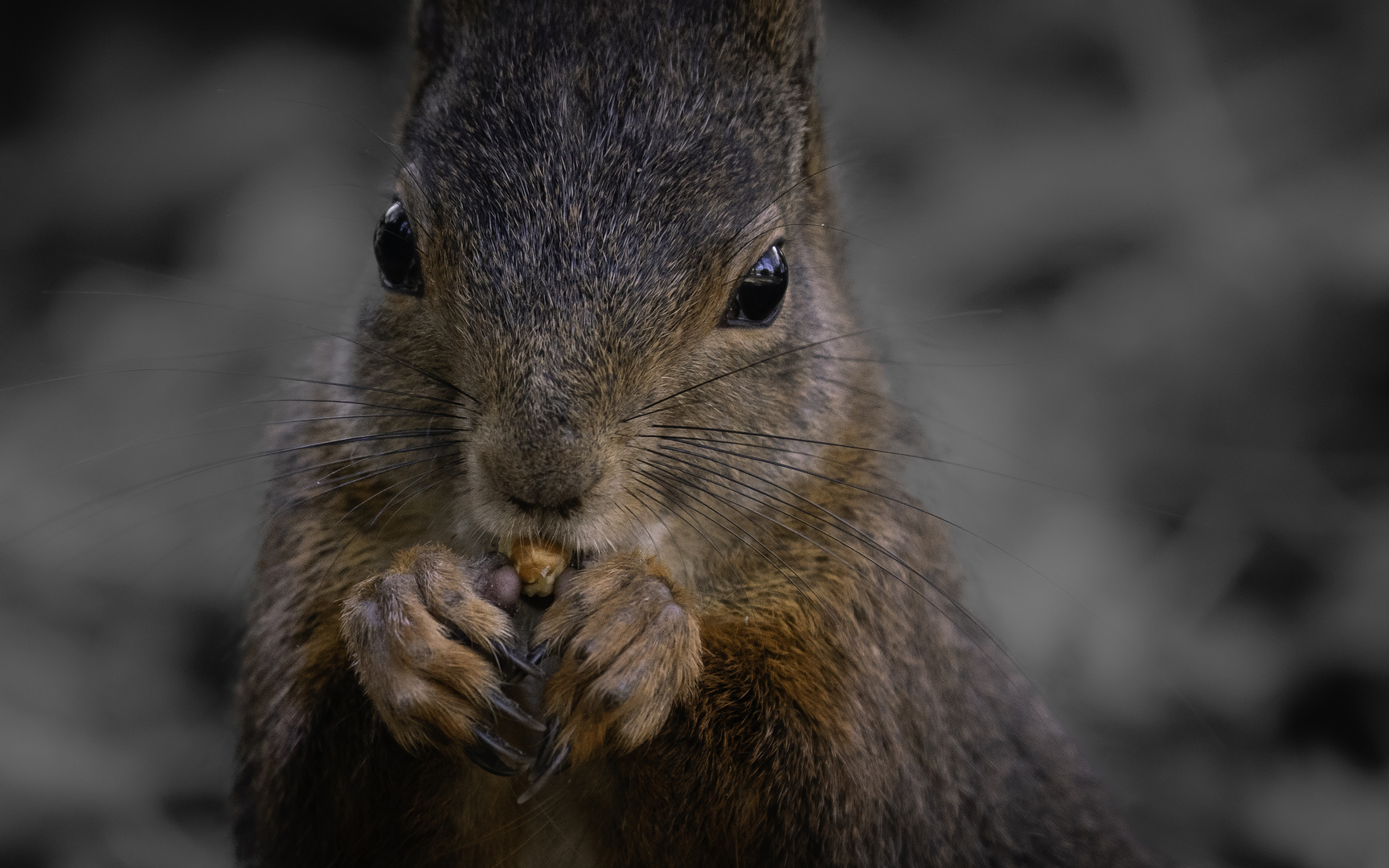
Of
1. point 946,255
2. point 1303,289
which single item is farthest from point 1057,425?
point 1303,289

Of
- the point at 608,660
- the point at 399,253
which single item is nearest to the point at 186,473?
the point at 399,253

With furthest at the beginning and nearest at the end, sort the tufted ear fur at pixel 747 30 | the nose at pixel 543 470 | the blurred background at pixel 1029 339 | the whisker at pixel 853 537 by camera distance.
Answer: the blurred background at pixel 1029 339 → the tufted ear fur at pixel 747 30 → the whisker at pixel 853 537 → the nose at pixel 543 470

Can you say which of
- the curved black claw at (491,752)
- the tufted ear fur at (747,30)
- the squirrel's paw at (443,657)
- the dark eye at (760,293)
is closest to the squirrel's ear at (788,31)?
the tufted ear fur at (747,30)

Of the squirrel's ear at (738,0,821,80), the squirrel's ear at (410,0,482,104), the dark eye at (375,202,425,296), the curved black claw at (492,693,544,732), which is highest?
the squirrel's ear at (738,0,821,80)

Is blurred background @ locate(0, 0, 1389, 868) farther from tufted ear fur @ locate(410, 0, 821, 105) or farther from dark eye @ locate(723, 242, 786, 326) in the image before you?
dark eye @ locate(723, 242, 786, 326)

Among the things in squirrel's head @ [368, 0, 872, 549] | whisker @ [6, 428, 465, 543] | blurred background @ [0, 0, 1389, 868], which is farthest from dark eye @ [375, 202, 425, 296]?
blurred background @ [0, 0, 1389, 868]

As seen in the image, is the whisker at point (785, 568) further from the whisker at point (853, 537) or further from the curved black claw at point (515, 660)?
the curved black claw at point (515, 660)

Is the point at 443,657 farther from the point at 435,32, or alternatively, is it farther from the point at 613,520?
the point at 435,32
